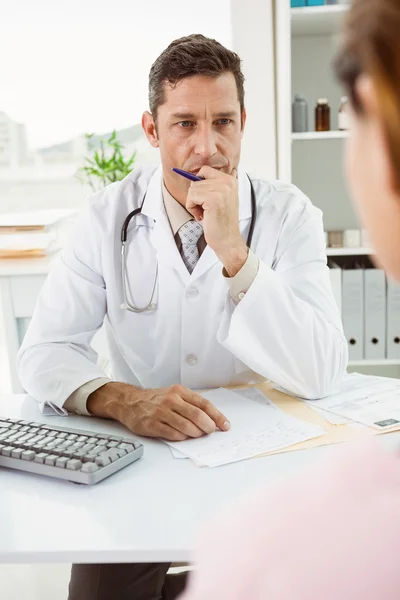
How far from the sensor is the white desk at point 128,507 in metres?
0.83

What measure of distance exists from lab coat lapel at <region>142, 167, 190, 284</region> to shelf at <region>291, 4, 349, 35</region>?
1.13 meters

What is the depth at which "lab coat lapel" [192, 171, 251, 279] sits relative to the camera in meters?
1.60

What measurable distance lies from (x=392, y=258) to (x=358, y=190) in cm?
4

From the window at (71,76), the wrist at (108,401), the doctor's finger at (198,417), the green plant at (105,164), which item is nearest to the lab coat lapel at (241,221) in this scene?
the wrist at (108,401)

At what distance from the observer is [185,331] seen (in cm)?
160

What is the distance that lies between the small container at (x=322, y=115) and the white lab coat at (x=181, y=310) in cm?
105

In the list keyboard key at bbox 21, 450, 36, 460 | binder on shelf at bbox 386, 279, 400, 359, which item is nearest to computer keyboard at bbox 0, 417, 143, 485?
keyboard key at bbox 21, 450, 36, 460

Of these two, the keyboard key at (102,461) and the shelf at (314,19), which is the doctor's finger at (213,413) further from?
the shelf at (314,19)

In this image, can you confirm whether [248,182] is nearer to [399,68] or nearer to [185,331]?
[185,331]

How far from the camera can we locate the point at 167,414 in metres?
1.16

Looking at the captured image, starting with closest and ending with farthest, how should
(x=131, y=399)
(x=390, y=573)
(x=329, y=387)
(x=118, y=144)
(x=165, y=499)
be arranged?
(x=390, y=573) < (x=165, y=499) < (x=131, y=399) < (x=329, y=387) < (x=118, y=144)

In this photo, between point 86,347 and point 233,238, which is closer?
point 233,238

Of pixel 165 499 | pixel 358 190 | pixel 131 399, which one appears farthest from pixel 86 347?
pixel 358 190

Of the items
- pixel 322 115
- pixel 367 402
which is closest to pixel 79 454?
pixel 367 402
